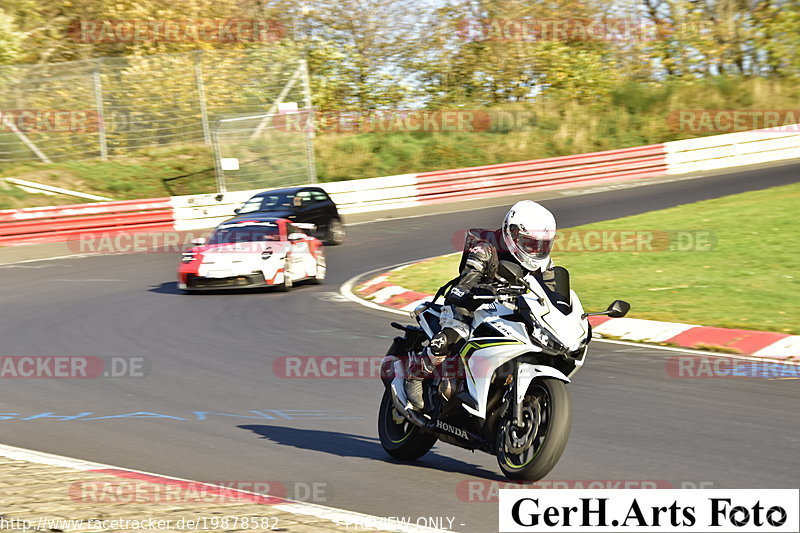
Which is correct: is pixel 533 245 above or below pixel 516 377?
above

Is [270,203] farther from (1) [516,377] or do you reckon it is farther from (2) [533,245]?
(1) [516,377]

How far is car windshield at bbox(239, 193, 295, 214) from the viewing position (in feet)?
74.2

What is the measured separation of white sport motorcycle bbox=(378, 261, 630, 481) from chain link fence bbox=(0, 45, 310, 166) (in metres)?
25.4

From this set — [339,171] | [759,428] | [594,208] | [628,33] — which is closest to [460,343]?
[759,428]

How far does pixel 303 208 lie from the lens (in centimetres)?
2294

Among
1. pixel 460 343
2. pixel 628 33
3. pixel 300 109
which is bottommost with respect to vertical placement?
pixel 460 343

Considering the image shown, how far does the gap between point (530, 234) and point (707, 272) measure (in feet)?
35.4

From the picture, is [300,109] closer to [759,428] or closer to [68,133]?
[68,133]

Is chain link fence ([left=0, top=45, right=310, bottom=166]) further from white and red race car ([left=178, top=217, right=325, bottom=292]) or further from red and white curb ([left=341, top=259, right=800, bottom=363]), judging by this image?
red and white curb ([left=341, top=259, right=800, bottom=363])

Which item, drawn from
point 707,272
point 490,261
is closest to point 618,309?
point 490,261

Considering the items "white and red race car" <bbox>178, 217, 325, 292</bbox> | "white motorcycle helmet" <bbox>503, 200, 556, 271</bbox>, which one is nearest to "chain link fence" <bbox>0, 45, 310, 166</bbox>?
"white and red race car" <bbox>178, 217, 325, 292</bbox>

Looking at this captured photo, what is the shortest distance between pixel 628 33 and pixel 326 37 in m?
13.4

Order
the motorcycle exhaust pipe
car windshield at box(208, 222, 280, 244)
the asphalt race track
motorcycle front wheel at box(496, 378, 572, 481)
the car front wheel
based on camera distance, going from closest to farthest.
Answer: motorcycle front wheel at box(496, 378, 572, 481), the asphalt race track, the motorcycle exhaust pipe, car windshield at box(208, 222, 280, 244), the car front wheel

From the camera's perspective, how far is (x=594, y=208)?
2734 cm
